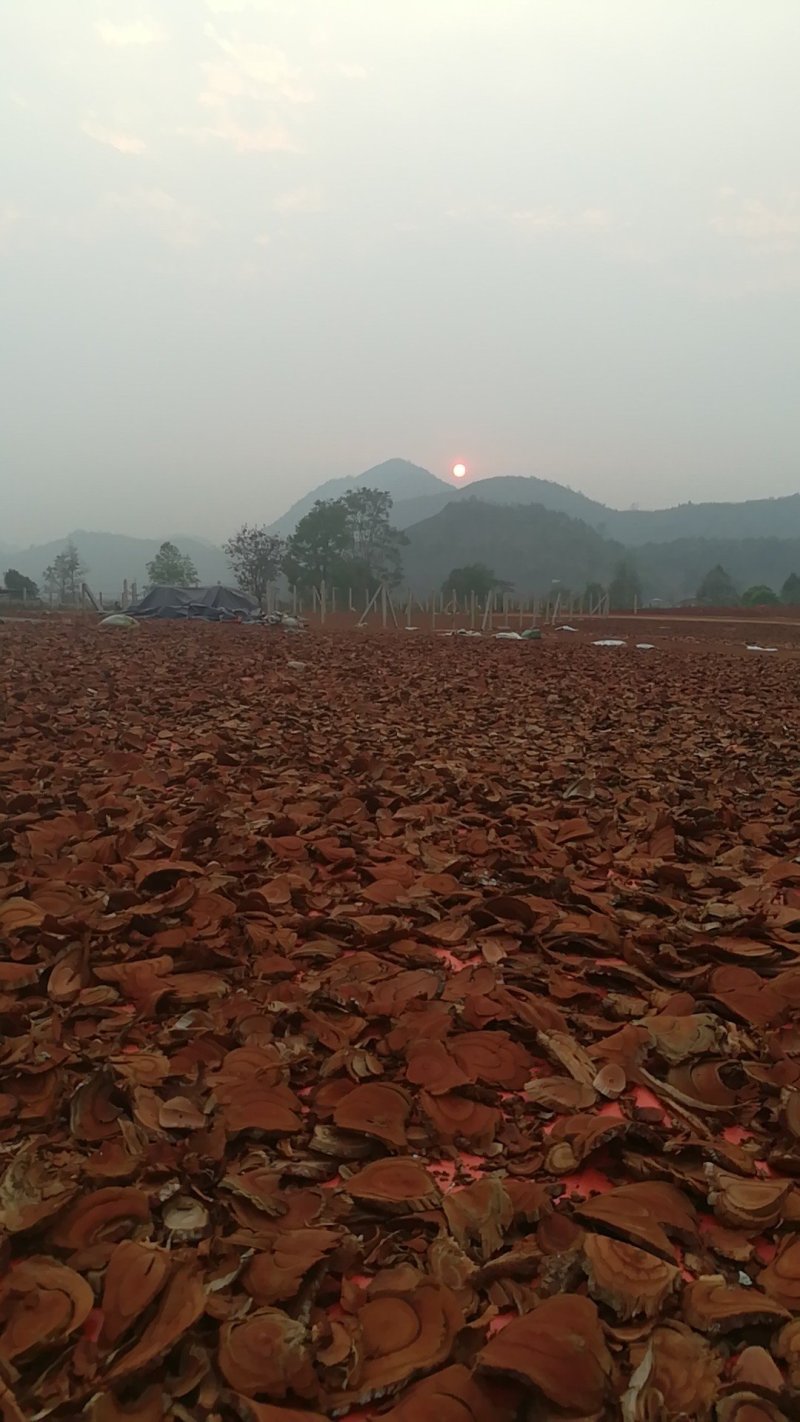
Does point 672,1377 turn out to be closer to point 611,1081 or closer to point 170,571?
point 611,1081

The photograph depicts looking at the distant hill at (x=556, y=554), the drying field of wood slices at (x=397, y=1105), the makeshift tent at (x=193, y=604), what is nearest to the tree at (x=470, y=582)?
the makeshift tent at (x=193, y=604)

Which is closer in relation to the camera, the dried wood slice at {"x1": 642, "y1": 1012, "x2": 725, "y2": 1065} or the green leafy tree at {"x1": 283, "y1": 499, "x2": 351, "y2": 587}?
the dried wood slice at {"x1": 642, "y1": 1012, "x2": 725, "y2": 1065}

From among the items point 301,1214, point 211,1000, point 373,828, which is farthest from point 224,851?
point 301,1214

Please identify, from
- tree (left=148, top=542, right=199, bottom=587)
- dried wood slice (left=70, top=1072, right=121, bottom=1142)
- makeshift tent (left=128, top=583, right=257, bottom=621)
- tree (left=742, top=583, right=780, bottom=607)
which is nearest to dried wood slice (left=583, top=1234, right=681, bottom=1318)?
dried wood slice (left=70, top=1072, right=121, bottom=1142)

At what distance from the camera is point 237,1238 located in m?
1.05

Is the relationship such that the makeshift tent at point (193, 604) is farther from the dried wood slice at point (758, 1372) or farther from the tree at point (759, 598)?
the tree at point (759, 598)

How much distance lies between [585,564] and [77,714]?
8689cm

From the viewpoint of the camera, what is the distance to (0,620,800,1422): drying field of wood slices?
880 mm

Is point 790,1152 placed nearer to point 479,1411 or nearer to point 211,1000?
point 479,1411

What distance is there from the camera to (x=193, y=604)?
24625 millimetres

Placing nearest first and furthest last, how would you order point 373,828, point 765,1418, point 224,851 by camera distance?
point 765,1418
point 224,851
point 373,828

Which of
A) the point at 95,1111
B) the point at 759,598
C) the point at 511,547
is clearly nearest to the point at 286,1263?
the point at 95,1111

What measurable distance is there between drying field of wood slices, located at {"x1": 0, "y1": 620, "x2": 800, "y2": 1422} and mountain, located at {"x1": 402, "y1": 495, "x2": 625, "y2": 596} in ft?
265

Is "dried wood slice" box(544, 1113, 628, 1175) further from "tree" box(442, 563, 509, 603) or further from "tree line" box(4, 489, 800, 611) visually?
"tree" box(442, 563, 509, 603)
